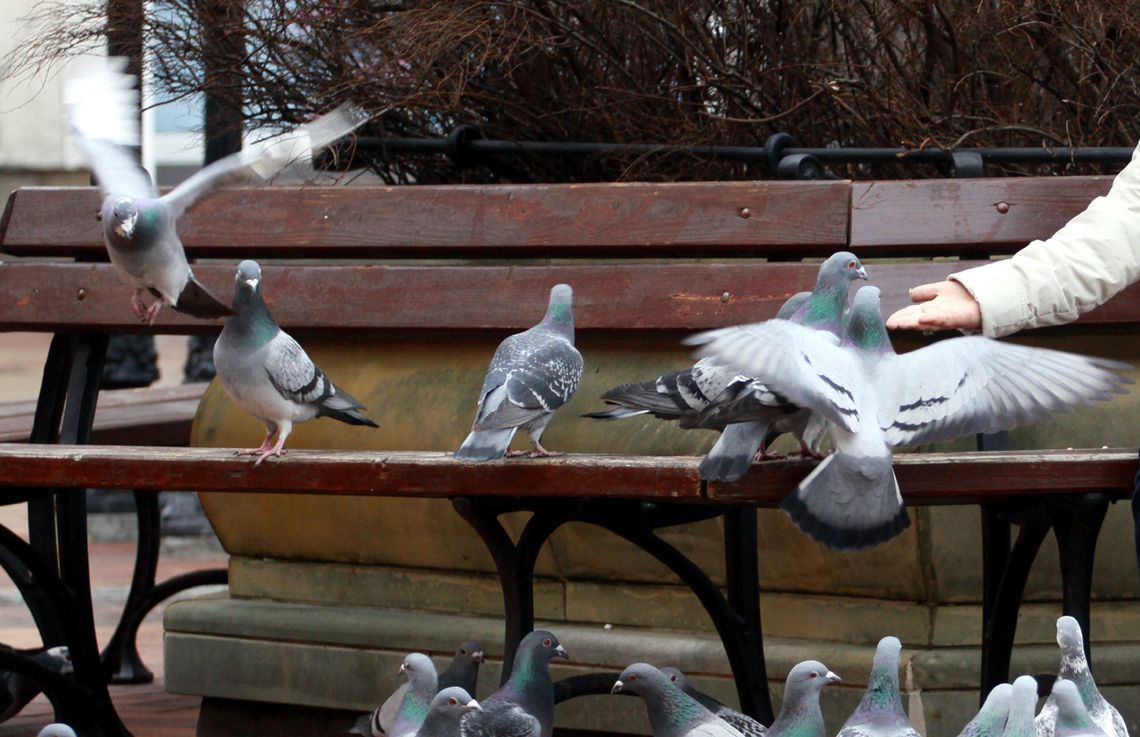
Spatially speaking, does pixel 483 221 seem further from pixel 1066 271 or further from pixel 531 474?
pixel 1066 271

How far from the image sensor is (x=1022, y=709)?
3.11 m

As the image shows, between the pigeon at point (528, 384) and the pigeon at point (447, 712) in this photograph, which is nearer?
the pigeon at point (447, 712)

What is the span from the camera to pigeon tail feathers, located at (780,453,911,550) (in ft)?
10.4

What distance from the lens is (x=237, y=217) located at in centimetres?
504

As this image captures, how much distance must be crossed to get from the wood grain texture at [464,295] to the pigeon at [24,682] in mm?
918

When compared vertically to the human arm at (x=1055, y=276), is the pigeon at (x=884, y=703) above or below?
below

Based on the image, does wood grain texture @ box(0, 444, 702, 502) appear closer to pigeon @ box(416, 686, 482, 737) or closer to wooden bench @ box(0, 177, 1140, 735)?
wooden bench @ box(0, 177, 1140, 735)

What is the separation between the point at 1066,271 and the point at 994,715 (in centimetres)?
89

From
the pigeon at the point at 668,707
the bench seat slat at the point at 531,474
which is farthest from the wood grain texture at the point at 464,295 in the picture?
the pigeon at the point at 668,707

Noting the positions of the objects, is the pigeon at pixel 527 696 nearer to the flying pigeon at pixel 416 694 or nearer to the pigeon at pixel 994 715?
the flying pigeon at pixel 416 694

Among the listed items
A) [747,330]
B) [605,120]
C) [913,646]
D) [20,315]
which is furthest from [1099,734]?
[20,315]

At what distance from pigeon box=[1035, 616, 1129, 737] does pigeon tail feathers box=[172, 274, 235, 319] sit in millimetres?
2007

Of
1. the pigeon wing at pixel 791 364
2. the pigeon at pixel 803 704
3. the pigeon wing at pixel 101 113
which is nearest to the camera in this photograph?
the pigeon wing at pixel 791 364

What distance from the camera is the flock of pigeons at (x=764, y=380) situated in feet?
10.5
